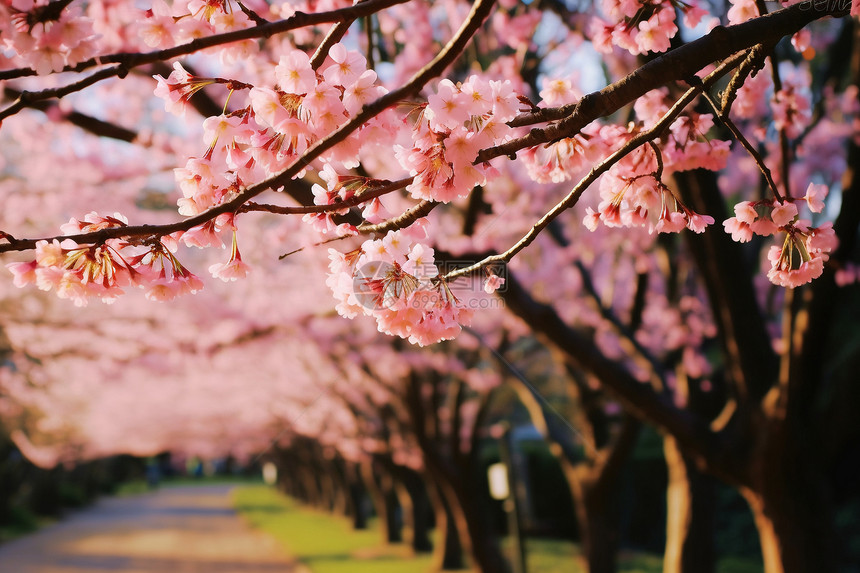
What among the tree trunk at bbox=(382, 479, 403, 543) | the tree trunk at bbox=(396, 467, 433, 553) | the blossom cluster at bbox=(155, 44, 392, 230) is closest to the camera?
the blossom cluster at bbox=(155, 44, 392, 230)

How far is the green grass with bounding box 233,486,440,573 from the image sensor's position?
13391mm

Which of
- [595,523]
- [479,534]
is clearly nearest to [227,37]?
[595,523]

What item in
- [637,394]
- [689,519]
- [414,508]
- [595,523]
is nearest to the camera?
[637,394]

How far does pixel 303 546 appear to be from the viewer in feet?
55.7

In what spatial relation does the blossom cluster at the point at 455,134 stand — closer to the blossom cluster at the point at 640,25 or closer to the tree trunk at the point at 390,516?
the blossom cluster at the point at 640,25

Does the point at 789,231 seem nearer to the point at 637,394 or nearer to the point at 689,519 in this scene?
the point at 637,394

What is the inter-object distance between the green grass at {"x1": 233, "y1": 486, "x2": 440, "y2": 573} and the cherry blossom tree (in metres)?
4.26

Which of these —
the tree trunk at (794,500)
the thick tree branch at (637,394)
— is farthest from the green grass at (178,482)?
the tree trunk at (794,500)

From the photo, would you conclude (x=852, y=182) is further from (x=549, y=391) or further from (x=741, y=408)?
(x=549, y=391)

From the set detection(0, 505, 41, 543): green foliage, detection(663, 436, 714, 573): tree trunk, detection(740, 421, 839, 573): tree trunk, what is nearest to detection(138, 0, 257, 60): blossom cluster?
detection(740, 421, 839, 573): tree trunk

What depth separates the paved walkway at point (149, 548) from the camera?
13.6 meters

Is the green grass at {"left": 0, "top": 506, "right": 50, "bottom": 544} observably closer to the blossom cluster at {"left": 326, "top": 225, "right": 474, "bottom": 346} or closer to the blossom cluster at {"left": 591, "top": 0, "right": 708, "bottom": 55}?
the blossom cluster at {"left": 326, "top": 225, "right": 474, "bottom": 346}

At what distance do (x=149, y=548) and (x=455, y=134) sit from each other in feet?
57.5

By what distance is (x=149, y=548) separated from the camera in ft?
54.8
